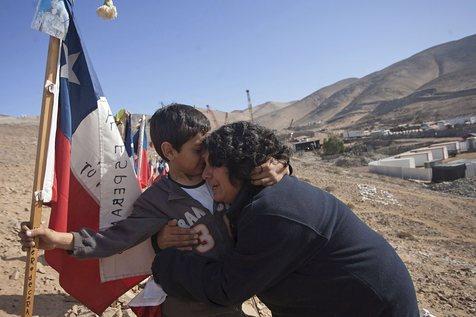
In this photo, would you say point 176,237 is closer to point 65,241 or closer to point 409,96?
point 65,241

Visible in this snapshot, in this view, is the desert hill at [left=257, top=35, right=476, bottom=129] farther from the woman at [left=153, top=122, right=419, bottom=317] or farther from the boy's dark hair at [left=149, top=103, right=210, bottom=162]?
the woman at [left=153, top=122, right=419, bottom=317]

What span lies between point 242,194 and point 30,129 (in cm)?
3830

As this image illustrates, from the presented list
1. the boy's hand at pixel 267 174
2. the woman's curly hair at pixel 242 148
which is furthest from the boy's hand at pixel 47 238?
the boy's hand at pixel 267 174

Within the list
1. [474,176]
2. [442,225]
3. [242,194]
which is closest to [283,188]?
[242,194]

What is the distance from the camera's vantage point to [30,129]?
3522 centimetres

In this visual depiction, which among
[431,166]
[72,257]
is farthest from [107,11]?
[431,166]

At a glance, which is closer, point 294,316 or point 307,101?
point 294,316

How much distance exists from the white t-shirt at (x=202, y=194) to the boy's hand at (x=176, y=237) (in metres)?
0.18

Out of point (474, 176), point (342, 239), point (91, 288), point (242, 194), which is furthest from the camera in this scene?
point (474, 176)

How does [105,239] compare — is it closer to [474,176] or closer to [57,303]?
[57,303]

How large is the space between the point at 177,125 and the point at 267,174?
0.76 meters

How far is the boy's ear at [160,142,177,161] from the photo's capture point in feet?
7.66

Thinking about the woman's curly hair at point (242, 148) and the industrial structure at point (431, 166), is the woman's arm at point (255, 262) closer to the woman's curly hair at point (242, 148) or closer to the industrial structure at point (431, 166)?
the woman's curly hair at point (242, 148)

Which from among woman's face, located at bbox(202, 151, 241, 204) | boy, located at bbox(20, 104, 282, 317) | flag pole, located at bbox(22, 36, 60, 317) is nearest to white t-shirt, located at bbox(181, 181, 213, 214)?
boy, located at bbox(20, 104, 282, 317)
